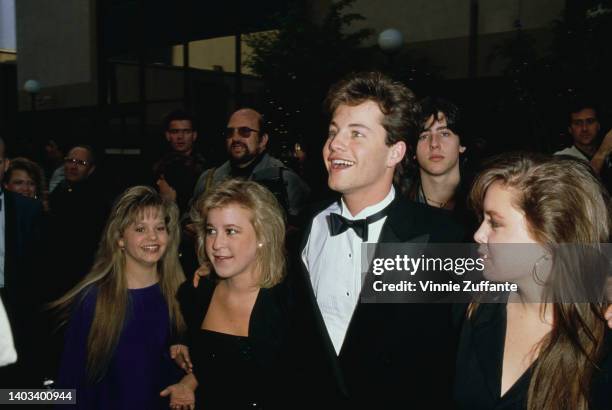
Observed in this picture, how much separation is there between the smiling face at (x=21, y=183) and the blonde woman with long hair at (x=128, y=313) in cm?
248

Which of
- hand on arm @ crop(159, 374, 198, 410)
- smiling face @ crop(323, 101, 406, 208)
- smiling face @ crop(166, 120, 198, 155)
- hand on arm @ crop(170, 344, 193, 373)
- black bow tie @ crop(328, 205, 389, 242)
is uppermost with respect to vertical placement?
smiling face @ crop(166, 120, 198, 155)

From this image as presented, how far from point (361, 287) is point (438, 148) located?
137 cm

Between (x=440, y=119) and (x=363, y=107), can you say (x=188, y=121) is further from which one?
(x=363, y=107)

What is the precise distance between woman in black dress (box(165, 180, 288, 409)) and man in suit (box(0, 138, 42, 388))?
1739 millimetres

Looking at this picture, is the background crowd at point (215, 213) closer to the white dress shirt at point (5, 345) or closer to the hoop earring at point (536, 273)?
the hoop earring at point (536, 273)

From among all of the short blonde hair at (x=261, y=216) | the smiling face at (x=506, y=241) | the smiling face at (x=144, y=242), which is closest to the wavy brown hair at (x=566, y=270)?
the smiling face at (x=506, y=241)

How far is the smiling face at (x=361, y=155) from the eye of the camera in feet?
7.01

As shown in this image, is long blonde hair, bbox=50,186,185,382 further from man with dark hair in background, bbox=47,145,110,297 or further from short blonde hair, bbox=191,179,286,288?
man with dark hair in background, bbox=47,145,110,297

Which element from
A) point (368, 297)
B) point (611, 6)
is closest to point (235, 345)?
point (368, 297)

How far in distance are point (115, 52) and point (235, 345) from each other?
13.9m

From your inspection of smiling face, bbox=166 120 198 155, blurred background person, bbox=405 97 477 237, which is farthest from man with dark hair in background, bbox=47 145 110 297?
blurred background person, bbox=405 97 477 237

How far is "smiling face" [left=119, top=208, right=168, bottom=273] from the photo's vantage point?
10.1 feet

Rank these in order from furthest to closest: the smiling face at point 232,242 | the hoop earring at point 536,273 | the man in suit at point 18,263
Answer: the man in suit at point 18,263
the smiling face at point 232,242
the hoop earring at point 536,273

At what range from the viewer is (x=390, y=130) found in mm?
2168
